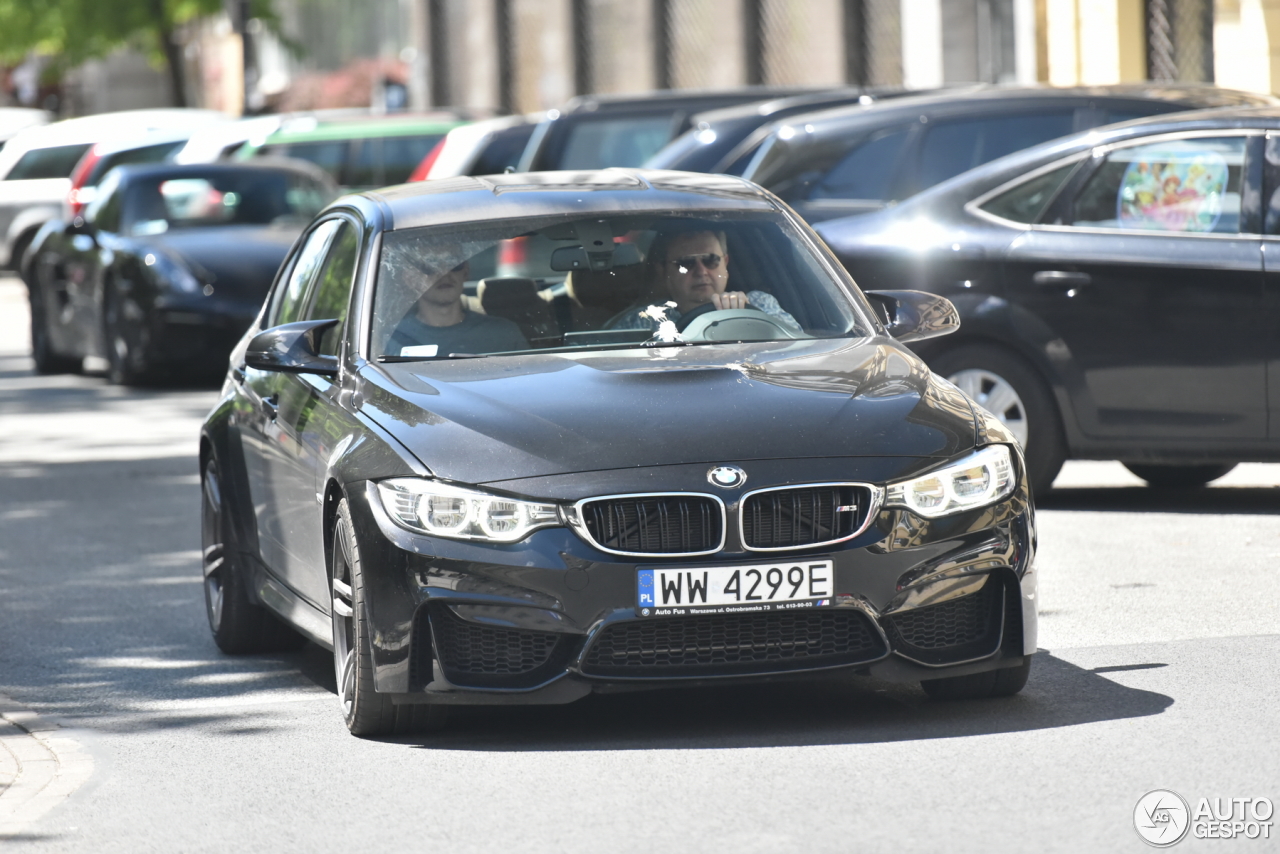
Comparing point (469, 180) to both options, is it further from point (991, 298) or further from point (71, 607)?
point (991, 298)

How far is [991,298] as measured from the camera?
32.1ft

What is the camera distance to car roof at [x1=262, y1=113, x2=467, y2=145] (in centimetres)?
2436

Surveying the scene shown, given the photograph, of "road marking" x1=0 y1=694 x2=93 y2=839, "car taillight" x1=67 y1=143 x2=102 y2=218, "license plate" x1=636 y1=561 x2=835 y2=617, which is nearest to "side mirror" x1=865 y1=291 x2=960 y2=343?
"license plate" x1=636 y1=561 x2=835 y2=617

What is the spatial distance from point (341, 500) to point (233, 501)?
166cm

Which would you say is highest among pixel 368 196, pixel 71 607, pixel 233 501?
pixel 368 196

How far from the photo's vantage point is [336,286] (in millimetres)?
7082

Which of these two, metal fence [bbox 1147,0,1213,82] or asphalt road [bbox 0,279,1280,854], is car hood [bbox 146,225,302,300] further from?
metal fence [bbox 1147,0,1213,82]

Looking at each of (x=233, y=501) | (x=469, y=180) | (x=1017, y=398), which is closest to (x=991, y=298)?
(x=1017, y=398)

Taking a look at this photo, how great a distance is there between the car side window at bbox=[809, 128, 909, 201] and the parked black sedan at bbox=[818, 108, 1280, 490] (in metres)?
1.64

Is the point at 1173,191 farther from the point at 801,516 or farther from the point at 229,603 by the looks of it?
the point at 801,516

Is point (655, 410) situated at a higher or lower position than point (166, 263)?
higher

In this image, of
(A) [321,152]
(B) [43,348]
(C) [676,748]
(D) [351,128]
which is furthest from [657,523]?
(D) [351,128]

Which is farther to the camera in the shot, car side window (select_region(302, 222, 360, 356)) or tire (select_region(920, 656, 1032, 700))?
car side window (select_region(302, 222, 360, 356))

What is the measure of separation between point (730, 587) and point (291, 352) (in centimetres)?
173
